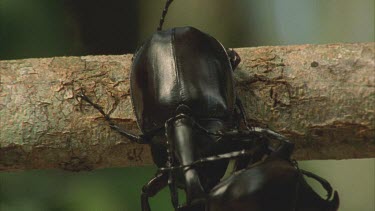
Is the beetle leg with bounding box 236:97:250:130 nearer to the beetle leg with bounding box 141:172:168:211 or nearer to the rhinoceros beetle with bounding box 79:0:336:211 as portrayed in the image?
the rhinoceros beetle with bounding box 79:0:336:211

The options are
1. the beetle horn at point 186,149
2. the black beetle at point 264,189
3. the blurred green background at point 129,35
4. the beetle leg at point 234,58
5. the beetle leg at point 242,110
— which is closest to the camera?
the black beetle at point 264,189

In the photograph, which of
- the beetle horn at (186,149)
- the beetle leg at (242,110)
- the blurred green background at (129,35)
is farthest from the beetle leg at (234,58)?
the blurred green background at (129,35)

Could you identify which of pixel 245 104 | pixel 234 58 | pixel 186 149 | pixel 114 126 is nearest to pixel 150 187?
pixel 114 126

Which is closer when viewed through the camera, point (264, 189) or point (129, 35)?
point (264, 189)

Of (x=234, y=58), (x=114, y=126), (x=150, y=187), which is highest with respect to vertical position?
(x=234, y=58)

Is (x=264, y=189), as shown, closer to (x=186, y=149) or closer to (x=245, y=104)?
(x=186, y=149)

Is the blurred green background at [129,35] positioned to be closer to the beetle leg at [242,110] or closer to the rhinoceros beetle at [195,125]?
the rhinoceros beetle at [195,125]

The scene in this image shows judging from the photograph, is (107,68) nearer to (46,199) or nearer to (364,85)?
(46,199)
